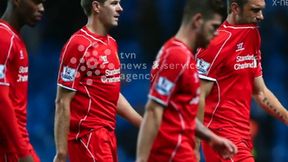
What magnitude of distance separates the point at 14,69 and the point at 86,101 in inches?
40.3

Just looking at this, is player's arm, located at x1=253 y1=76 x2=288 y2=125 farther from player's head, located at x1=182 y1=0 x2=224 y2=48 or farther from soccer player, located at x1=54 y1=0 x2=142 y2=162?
player's head, located at x1=182 y1=0 x2=224 y2=48

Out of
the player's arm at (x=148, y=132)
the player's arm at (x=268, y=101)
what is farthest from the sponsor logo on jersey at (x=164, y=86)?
the player's arm at (x=268, y=101)

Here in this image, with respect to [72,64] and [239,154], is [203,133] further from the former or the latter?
[72,64]

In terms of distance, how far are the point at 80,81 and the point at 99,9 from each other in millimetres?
663

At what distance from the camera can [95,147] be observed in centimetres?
765

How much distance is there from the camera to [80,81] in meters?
7.64

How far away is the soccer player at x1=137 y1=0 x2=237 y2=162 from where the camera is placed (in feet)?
19.8

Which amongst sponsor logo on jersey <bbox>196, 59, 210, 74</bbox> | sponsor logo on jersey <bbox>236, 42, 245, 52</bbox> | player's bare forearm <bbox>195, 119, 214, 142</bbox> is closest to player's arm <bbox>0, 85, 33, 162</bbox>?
player's bare forearm <bbox>195, 119, 214, 142</bbox>

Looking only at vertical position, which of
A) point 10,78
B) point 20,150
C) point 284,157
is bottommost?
point 284,157

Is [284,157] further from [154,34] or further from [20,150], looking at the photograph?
[20,150]

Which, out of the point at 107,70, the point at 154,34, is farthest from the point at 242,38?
the point at 154,34

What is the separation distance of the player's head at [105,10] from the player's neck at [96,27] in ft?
0.11

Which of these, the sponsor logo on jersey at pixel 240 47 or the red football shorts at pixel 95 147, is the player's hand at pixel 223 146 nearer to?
the red football shorts at pixel 95 147

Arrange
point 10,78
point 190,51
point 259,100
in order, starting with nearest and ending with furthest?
1. point 190,51
2. point 10,78
3. point 259,100
